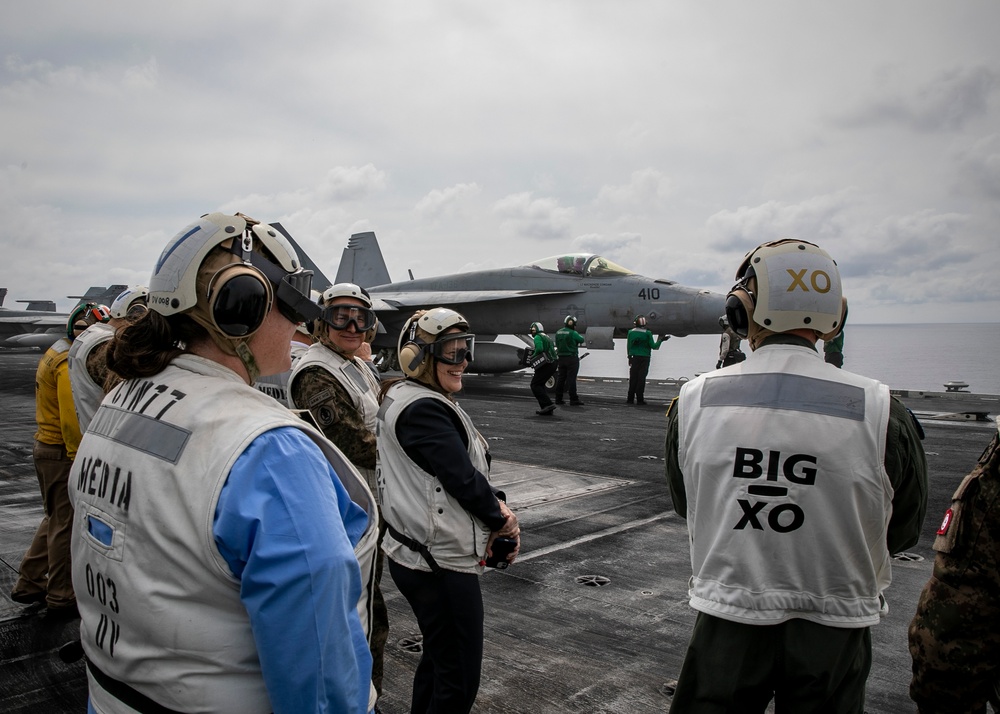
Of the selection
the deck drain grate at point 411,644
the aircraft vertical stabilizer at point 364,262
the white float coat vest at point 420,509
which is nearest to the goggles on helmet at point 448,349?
the white float coat vest at point 420,509

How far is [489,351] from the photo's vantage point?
19203mm

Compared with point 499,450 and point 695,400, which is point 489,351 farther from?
point 695,400

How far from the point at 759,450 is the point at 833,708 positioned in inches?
32.7

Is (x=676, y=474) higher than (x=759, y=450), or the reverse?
(x=759, y=450)

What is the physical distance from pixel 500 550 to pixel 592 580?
2.45 m

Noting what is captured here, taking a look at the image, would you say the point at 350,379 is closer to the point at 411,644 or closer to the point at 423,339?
the point at 423,339

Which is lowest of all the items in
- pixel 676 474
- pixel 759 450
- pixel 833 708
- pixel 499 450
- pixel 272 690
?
pixel 499 450

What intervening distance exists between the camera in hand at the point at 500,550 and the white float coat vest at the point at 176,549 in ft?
5.15

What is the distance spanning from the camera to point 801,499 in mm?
2252

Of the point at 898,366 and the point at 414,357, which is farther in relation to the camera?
the point at 898,366

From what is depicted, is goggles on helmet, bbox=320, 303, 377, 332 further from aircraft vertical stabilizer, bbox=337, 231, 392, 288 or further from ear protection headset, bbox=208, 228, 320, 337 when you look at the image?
aircraft vertical stabilizer, bbox=337, 231, 392, 288

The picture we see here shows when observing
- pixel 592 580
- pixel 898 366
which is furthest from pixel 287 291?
pixel 898 366

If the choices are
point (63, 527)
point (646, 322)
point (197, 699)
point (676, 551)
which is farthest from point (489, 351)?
point (197, 699)

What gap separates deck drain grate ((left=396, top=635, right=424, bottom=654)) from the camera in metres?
4.19
